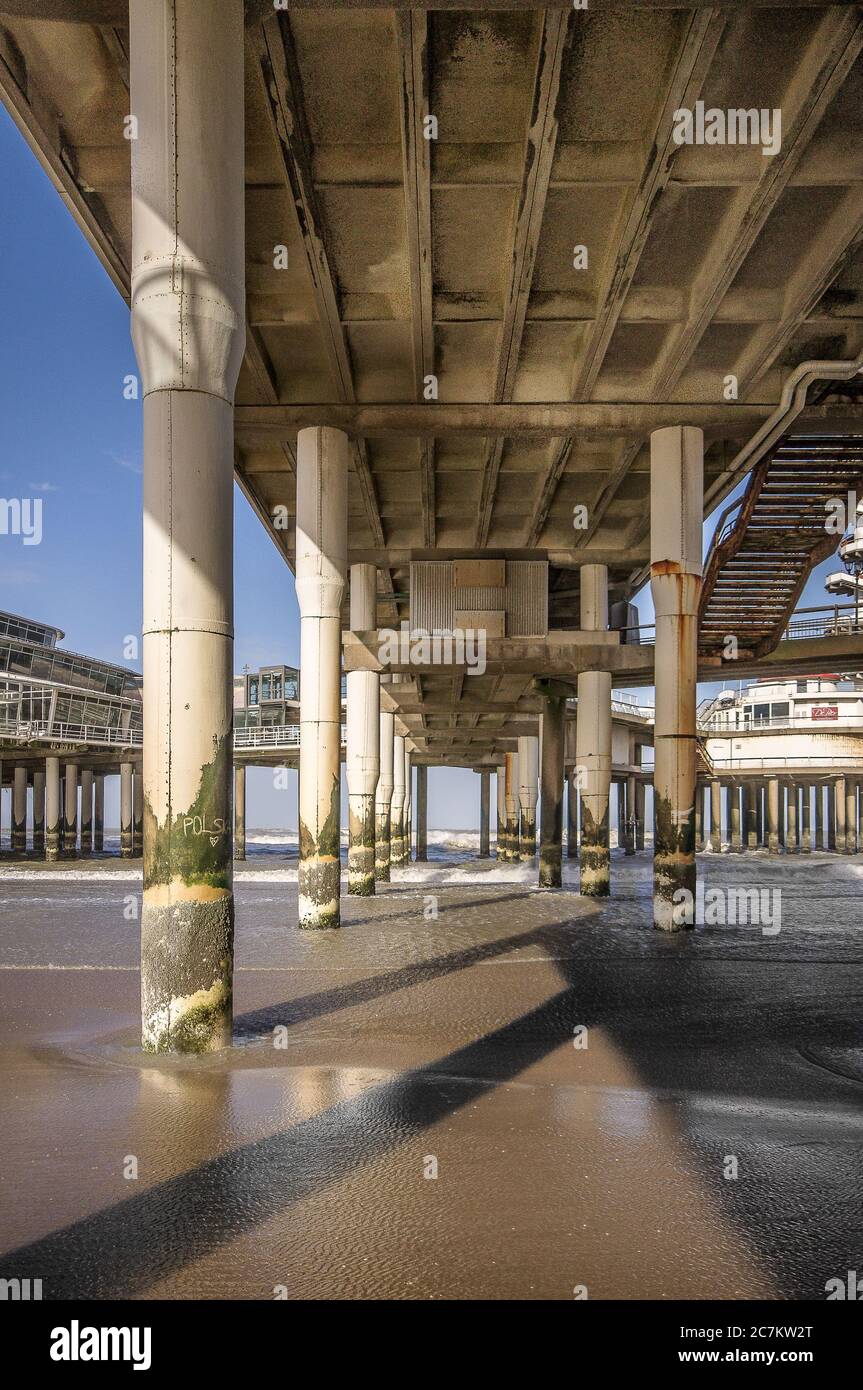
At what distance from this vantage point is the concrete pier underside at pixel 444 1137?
355 cm

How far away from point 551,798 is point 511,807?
86.3 feet

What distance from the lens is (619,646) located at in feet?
76.2

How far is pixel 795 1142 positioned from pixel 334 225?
469 inches

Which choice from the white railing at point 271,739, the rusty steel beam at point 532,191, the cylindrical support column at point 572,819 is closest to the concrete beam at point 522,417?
the rusty steel beam at point 532,191

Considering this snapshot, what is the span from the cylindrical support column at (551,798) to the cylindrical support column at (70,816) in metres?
34.6

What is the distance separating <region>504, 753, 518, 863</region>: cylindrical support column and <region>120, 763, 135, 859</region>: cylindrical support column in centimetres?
2073

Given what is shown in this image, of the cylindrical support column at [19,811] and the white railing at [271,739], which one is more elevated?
the white railing at [271,739]

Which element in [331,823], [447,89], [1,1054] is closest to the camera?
[1,1054]

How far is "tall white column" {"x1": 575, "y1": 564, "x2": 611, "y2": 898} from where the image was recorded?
79.8ft

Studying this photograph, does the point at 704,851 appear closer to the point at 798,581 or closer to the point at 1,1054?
the point at 798,581

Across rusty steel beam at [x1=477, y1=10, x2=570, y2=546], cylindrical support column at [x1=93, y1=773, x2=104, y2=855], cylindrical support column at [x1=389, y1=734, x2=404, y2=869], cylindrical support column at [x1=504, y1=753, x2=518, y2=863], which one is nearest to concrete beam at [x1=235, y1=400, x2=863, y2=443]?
rusty steel beam at [x1=477, y1=10, x2=570, y2=546]

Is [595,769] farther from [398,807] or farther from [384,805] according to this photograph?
[398,807]

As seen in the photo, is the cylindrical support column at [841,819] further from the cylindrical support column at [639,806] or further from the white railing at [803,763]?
the cylindrical support column at [639,806]
